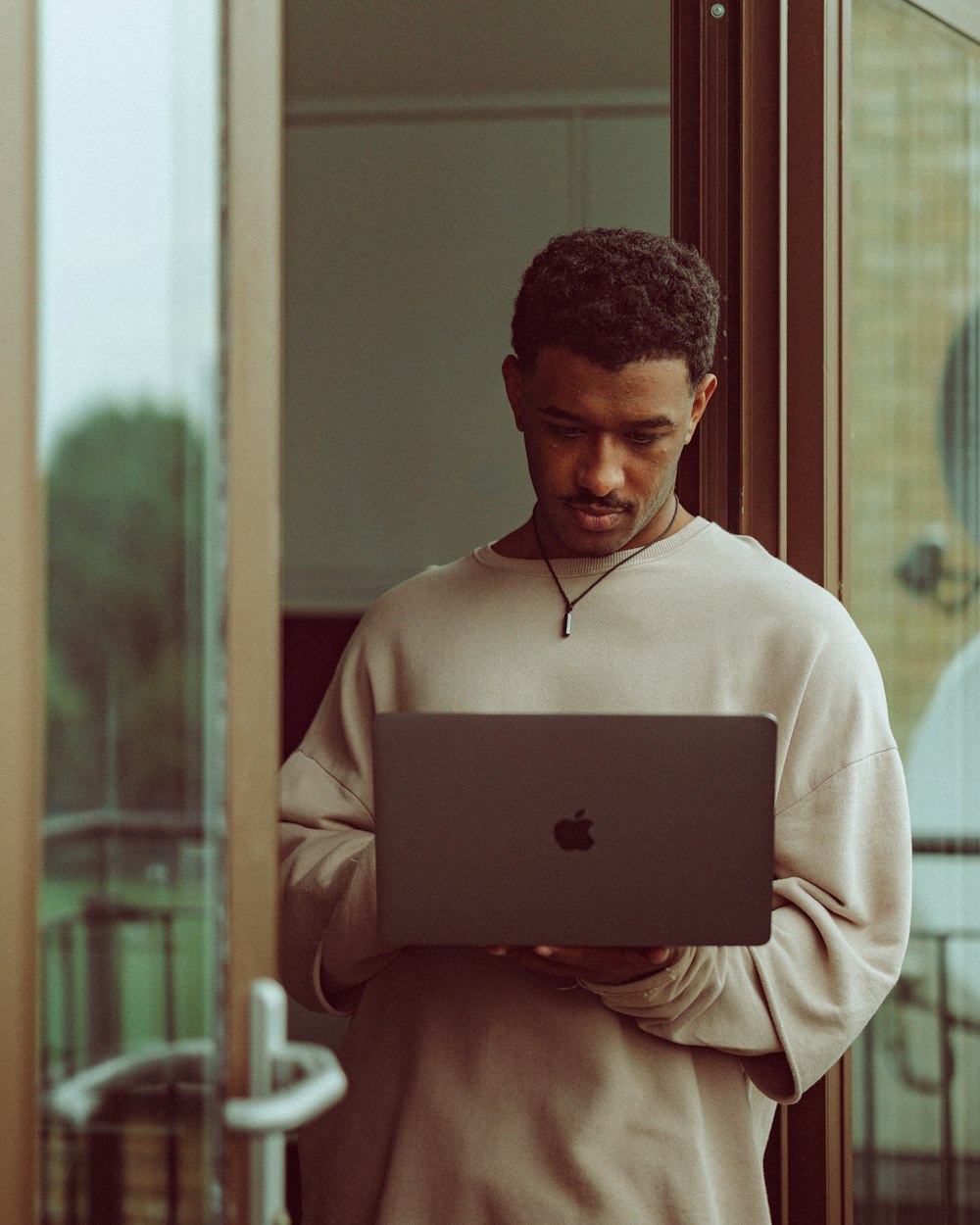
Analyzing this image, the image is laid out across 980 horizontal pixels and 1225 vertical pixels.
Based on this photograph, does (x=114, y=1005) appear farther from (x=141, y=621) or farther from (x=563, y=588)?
(x=563, y=588)

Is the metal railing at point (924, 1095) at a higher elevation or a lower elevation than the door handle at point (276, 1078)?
lower

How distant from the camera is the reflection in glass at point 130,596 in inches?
31.5

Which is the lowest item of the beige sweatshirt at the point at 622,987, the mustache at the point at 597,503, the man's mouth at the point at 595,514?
the beige sweatshirt at the point at 622,987

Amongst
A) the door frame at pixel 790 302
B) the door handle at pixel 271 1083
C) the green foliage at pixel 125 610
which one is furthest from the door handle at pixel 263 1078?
the door frame at pixel 790 302

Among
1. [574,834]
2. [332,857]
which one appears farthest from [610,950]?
[332,857]

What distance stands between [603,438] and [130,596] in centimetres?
66

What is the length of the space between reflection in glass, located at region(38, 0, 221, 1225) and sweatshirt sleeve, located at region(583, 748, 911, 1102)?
1.69 ft

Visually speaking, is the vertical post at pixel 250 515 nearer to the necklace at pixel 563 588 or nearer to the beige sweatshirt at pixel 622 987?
the beige sweatshirt at pixel 622 987

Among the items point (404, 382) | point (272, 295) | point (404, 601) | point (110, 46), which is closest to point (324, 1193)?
point (404, 601)

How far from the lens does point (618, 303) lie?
53.9 inches

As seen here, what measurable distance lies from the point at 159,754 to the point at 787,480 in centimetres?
110

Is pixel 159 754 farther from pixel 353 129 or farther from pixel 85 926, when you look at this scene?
pixel 353 129

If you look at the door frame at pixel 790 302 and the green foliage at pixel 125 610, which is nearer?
the green foliage at pixel 125 610

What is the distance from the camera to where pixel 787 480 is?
1723 millimetres
